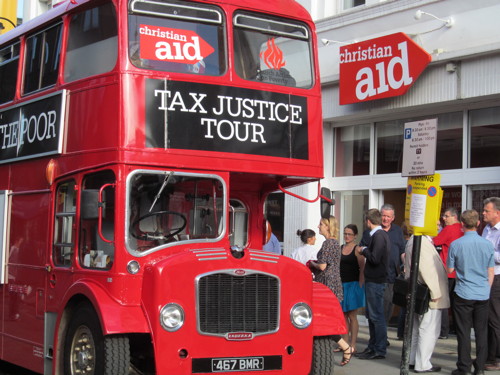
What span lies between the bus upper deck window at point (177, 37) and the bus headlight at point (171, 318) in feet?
7.79

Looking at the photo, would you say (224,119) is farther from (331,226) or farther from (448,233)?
(448,233)

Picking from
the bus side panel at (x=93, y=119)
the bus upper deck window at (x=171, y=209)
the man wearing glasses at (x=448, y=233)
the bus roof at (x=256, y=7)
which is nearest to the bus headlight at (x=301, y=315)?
the bus upper deck window at (x=171, y=209)

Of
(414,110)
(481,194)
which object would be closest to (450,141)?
(414,110)

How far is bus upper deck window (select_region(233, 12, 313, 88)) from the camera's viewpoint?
29.5ft

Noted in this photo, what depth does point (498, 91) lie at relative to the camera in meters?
12.6

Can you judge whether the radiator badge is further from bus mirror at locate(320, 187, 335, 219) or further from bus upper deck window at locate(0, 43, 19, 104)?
bus upper deck window at locate(0, 43, 19, 104)

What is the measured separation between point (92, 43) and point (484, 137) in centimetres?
705

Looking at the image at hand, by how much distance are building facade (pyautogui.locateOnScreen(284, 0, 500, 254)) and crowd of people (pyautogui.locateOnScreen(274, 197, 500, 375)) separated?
150 cm

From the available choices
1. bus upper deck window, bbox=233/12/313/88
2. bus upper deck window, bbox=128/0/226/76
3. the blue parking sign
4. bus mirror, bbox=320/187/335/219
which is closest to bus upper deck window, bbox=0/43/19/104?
bus upper deck window, bbox=128/0/226/76

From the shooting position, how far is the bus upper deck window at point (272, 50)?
9.00 m

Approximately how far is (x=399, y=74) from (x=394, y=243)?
2940 mm

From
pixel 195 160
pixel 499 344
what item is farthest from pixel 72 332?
pixel 499 344

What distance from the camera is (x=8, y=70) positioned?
10805mm

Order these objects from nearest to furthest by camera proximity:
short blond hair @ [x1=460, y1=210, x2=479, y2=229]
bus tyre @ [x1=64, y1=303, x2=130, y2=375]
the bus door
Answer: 1. bus tyre @ [x1=64, y1=303, x2=130, y2=375]
2. the bus door
3. short blond hair @ [x1=460, y1=210, x2=479, y2=229]
